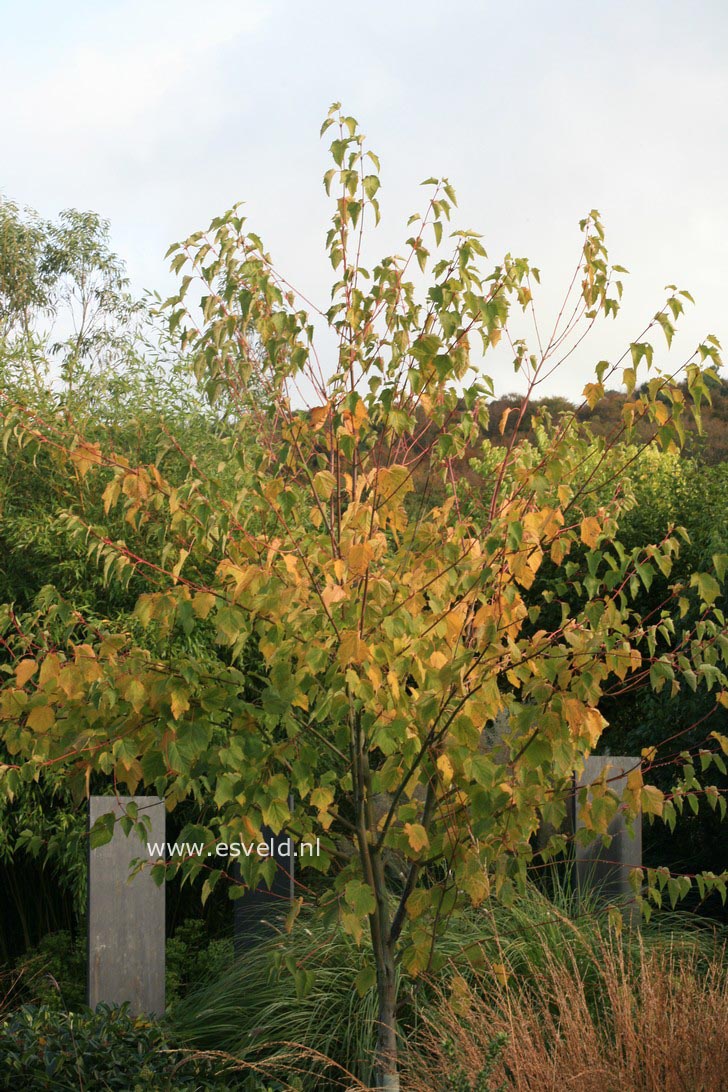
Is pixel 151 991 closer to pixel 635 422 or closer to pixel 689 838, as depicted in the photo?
pixel 635 422

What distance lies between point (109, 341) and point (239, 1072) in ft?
41.6

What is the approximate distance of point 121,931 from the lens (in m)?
4.07

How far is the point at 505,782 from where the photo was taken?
8.47 feet

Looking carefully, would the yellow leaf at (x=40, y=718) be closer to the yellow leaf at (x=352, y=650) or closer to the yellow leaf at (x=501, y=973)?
the yellow leaf at (x=352, y=650)

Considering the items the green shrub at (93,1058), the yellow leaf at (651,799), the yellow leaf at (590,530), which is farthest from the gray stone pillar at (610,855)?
the yellow leaf at (590,530)

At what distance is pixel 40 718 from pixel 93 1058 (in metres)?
1.45

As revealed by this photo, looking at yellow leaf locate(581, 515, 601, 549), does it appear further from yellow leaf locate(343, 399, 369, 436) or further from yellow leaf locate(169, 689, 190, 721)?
yellow leaf locate(169, 689, 190, 721)

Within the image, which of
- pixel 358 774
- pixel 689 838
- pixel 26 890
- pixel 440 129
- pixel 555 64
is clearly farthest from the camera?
pixel 26 890

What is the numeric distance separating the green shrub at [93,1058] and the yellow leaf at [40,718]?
1.20 meters

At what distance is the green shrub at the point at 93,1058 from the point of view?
3.18 metres

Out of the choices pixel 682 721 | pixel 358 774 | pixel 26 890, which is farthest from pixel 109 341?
pixel 358 774

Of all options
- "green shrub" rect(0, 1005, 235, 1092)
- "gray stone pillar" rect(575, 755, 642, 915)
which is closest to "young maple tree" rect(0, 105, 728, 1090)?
"green shrub" rect(0, 1005, 235, 1092)

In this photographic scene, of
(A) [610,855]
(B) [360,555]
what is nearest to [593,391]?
(B) [360,555]

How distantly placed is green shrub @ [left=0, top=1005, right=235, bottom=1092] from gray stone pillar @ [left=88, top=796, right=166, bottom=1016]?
1.12 ft
